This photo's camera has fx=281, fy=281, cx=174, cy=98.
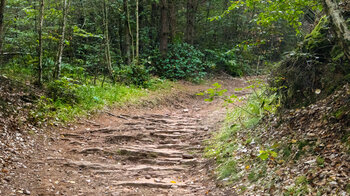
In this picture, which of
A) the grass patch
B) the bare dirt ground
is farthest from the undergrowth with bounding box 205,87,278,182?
the grass patch

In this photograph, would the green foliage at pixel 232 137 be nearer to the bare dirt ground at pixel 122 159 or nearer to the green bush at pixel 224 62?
the bare dirt ground at pixel 122 159

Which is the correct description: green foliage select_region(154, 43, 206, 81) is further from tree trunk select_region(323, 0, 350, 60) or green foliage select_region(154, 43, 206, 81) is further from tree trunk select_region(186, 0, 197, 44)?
tree trunk select_region(323, 0, 350, 60)

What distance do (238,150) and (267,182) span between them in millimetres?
1641

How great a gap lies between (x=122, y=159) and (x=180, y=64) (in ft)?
37.5

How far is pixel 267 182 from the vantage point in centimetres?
432

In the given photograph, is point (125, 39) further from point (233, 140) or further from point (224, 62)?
point (233, 140)

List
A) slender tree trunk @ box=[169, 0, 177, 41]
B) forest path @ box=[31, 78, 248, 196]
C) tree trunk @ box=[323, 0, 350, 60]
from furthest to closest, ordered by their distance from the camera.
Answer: slender tree trunk @ box=[169, 0, 177, 41] → forest path @ box=[31, 78, 248, 196] → tree trunk @ box=[323, 0, 350, 60]

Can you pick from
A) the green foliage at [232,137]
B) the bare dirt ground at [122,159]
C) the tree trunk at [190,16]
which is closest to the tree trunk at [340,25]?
the green foliage at [232,137]

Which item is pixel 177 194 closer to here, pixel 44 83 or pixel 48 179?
pixel 48 179

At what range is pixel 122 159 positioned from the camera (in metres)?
6.77

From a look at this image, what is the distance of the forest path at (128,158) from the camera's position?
5.24m

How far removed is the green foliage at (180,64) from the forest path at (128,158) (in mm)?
7119

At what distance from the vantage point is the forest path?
5.24 metres

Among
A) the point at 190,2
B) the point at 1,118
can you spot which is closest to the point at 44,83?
the point at 1,118
